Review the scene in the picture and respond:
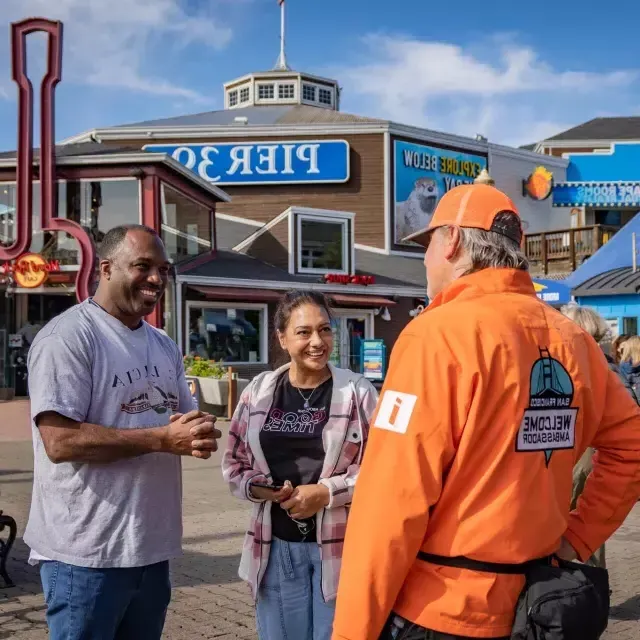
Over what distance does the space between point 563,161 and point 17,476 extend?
2764 centimetres

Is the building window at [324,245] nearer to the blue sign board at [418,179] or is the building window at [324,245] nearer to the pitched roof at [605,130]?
the blue sign board at [418,179]

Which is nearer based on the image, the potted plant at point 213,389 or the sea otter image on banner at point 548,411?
the sea otter image on banner at point 548,411

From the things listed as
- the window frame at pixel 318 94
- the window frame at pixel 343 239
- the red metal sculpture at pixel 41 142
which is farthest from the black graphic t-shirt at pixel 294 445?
the window frame at pixel 318 94

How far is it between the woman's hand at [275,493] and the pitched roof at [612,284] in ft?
42.5

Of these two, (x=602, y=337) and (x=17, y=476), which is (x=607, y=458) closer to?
(x=602, y=337)

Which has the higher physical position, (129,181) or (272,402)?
(129,181)

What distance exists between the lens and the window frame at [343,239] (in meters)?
25.8

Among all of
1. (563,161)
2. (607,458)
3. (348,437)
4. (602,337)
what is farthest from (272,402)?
(563,161)

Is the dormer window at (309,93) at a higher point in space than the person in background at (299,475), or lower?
higher

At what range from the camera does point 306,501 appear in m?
3.00

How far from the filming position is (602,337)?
5.47m

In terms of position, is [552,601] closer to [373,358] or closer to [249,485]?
[249,485]

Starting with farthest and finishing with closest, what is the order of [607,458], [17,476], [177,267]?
[177,267]
[17,476]
[607,458]

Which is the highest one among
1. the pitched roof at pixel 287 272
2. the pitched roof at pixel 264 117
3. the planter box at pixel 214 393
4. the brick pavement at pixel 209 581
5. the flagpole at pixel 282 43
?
the flagpole at pixel 282 43
